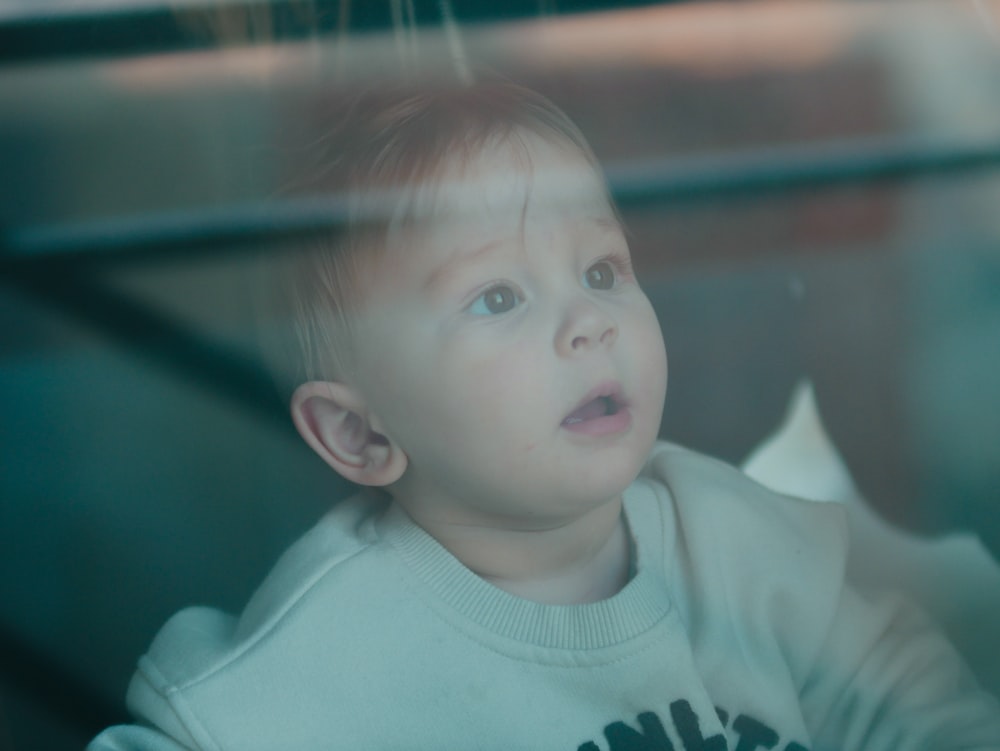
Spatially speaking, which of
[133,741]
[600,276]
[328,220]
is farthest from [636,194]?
[133,741]

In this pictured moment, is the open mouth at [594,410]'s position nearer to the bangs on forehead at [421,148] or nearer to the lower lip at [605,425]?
the lower lip at [605,425]

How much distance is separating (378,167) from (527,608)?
0.30 m

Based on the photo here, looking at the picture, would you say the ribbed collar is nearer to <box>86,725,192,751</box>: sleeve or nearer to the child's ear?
the child's ear

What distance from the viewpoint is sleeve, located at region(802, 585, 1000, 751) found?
0.81 meters

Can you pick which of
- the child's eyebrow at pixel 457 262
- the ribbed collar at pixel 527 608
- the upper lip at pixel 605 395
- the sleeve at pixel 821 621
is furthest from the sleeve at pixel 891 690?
the child's eyebrow at pixel 457 262

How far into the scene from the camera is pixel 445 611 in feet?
2.54

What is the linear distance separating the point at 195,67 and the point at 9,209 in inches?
7.0

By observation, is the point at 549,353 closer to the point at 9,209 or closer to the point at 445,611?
the point at 445,611

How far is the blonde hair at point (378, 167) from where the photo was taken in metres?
0.74

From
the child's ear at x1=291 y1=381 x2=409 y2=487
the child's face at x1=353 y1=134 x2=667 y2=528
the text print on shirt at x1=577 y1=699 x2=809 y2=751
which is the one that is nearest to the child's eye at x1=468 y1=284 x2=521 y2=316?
the child's face at x1=353 y1=134 x2=667 y2=528

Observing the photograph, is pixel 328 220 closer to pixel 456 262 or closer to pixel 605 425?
pixel 456 262

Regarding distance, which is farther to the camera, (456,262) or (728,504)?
(728,504)

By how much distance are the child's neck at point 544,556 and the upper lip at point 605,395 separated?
9 centimetres

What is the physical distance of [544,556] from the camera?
0.80 m
